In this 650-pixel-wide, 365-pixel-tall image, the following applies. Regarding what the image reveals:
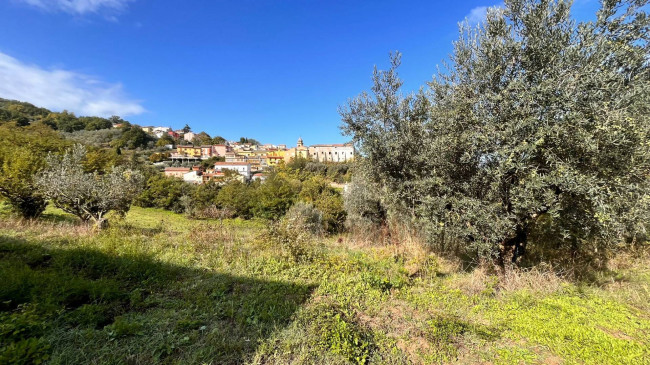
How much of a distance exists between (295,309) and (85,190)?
8.52 m

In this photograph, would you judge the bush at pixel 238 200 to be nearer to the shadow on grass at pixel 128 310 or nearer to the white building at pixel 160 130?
the shadow on grass at pixel 128 310

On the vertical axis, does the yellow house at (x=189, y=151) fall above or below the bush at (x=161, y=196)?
above

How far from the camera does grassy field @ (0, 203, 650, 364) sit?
2.68 metres

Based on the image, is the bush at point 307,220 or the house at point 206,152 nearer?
the bush at point 307,220

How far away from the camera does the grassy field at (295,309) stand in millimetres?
2676

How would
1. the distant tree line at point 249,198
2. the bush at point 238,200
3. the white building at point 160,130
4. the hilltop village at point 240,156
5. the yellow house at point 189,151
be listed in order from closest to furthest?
the distant tree line at point 249,198 → the bush at point 238,200 → the hilltop village at point 240,156 → the yellow house at point 189,151 → the white building at point 160,130

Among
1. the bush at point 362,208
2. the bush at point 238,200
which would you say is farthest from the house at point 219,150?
the bush at point 362,208

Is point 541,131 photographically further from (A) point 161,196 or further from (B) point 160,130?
(B) point 160,130

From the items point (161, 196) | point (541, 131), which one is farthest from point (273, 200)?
point (541, 131)

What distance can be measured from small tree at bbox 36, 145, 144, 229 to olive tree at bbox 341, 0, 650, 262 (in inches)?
380

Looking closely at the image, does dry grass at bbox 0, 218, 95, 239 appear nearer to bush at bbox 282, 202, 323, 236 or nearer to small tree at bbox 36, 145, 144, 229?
small tree at bbox 36, 145, 144, 229

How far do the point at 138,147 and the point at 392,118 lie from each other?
9253 cm

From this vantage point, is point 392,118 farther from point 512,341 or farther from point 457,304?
point 512,341

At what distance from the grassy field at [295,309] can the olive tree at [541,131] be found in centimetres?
116
